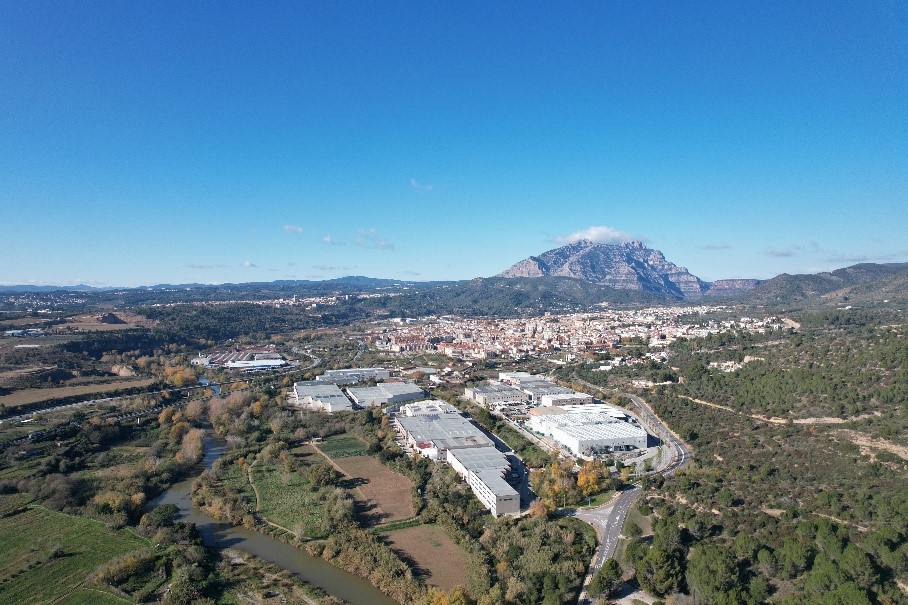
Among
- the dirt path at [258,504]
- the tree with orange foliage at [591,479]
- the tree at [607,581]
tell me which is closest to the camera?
the tree at [607,581]

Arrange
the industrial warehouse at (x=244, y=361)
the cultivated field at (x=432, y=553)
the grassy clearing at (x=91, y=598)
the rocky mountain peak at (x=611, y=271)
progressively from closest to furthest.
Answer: the grassy clearing at (x=91, y=598)
the cultivated field at (x=432, y=553)
the industrial warehouse at (x=244, y=361)
the rocky mountain peak at (x=611, y=271)

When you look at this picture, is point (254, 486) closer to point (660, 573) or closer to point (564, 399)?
point (660, 573)

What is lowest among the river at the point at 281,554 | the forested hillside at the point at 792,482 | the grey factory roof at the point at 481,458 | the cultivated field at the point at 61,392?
the river at the point at 281,554

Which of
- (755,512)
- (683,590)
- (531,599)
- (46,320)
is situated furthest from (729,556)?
(46,320)

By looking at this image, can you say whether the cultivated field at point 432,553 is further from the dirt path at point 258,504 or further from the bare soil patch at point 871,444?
the bare soil patch at point 871,444

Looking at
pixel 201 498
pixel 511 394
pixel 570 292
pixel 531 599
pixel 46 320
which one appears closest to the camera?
pixel 531 599

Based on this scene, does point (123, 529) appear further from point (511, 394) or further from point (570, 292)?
point (570, 292)

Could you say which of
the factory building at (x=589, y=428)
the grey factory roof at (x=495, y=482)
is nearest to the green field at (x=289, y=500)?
the grey factory roof at (x=495, y=482)
